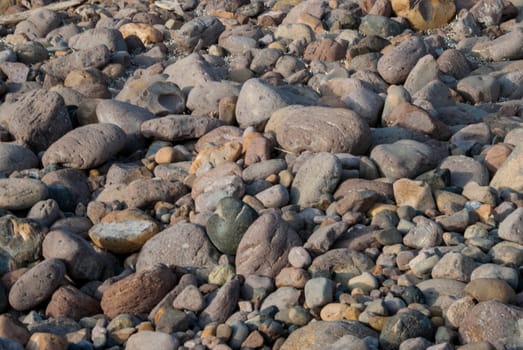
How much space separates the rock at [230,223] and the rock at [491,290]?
156 cm

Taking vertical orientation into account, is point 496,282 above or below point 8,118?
above

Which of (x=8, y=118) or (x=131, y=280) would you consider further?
(x=8, y=118)

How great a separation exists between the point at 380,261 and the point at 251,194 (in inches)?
50.9

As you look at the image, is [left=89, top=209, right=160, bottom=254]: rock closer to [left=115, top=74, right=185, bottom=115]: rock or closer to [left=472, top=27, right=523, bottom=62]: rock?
[left=115, top=74, right=185, bottom=115]: rock

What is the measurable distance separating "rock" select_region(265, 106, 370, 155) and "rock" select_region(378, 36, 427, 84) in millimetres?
2256

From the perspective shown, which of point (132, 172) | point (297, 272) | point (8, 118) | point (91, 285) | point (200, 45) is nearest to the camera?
point (297, 272)

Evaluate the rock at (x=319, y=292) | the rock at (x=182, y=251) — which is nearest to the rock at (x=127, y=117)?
the rock at (x=182, y=251)

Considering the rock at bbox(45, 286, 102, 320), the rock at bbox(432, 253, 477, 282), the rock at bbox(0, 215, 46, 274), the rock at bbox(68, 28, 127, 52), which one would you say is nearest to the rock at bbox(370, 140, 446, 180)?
the rock at bbox(432, 253, 477, 282)

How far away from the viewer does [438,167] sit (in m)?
5.83

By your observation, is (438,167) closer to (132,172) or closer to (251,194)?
(251,194)

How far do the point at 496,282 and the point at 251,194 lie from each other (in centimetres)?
211

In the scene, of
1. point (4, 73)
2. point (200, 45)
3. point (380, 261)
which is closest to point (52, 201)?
point (380, 261)

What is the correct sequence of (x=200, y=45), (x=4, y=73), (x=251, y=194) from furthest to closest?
(x=200, y=45) → (x=4, y=73) → (x=251, y=194)

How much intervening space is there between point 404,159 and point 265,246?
4.90 feet
